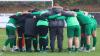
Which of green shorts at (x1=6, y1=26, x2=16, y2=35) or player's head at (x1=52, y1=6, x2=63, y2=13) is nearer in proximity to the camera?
player's head at (x1=52, y1=6, x2=63, y2=13)

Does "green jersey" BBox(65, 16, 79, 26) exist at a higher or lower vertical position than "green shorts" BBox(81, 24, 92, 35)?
higher

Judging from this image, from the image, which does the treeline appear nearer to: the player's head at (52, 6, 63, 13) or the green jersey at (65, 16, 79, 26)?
the player's head at (52, 6, 63, 13)

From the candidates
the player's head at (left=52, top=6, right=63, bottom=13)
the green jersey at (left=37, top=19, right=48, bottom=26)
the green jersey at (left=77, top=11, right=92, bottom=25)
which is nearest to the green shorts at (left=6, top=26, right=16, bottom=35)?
the green jersey at (left=37, top=19, right=48, bottom=26)

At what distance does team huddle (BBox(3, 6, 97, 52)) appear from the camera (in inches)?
686

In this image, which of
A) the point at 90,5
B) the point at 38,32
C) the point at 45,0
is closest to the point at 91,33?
the point at 38,32

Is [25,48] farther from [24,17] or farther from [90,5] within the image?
[90,5]

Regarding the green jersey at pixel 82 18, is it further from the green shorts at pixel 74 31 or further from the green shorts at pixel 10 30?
the green shorts at pixel 10 30

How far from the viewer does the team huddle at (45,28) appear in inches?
686

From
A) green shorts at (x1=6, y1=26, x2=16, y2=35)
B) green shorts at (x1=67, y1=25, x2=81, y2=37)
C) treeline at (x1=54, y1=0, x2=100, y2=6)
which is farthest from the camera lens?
treeline at (x1=54, y1=0, x2=100, y2=6)

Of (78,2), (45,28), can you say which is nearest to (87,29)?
(45,28)

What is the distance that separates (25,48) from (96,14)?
2007 centimetres

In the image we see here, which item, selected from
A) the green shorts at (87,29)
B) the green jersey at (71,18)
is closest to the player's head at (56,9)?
the green jersey at (71,18)

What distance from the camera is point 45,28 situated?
17.5m

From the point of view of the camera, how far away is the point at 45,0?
111 ft
